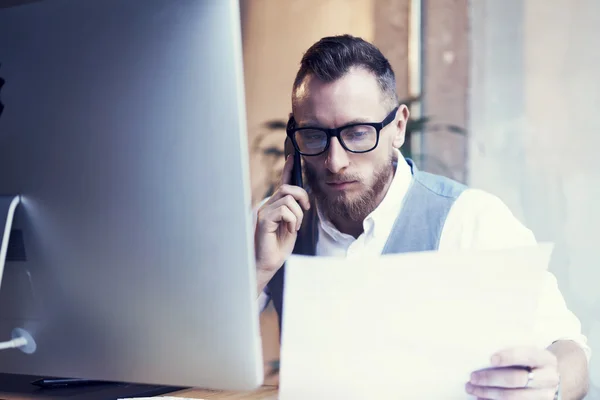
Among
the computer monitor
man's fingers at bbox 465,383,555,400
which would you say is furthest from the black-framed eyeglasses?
the computer monitor

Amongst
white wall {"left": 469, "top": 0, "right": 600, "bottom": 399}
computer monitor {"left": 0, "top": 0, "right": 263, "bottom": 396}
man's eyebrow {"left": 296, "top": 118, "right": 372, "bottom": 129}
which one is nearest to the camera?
computer monitor {"left": 0, "top": 0, "right": 263, "bottom": 396}

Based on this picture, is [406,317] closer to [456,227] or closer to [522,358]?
[522,358]

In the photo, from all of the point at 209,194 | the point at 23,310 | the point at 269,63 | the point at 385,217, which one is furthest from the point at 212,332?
the point at 269,63

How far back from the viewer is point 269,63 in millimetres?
3199

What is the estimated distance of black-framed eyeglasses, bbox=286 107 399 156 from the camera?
5.09 ft

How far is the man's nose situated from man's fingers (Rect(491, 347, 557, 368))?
2.50ft

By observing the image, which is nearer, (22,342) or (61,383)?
(22,342)

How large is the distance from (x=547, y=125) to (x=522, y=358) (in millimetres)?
1764

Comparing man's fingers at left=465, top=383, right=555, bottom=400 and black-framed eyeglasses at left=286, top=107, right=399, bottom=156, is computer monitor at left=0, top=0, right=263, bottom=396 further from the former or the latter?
black-framed eyeglasses at left=286, top=107, right=399, bottom=156

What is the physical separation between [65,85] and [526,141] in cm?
208

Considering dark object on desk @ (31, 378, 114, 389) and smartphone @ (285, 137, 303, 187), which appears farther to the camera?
smartphone @ (285, 137, 303, 187)

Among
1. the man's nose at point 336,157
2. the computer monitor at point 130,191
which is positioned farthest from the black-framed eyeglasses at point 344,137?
the computer monitor at point 130,191

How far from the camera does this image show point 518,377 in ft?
2.89

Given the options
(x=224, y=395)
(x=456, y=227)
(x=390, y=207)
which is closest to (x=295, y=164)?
(x=390, y=207)
